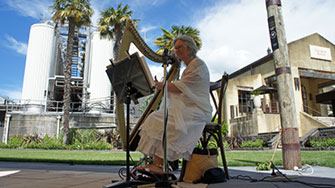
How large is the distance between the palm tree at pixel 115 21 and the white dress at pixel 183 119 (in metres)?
12.8

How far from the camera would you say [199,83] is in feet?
7.66

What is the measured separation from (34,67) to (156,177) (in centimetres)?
2042

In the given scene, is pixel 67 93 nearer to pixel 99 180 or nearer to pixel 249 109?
pixel 99 180

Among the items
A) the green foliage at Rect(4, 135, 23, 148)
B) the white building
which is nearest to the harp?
the green foliage at Rect(4, 135, 23, 148)

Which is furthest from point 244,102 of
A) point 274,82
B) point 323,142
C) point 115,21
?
point 115,21

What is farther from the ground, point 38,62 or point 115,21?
point 115,21

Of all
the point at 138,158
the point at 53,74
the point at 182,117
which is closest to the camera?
the point at 182,117

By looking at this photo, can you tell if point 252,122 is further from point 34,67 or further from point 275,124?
point 34,67

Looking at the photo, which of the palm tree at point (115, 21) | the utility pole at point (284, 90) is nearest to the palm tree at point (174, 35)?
the palm tree at point (115, 21)

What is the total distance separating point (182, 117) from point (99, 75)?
18.7 m

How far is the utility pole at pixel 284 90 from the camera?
3.57 meters

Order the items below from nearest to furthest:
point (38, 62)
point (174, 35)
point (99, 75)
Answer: point (174, 35)
point (38, 62)
point (99, 75)

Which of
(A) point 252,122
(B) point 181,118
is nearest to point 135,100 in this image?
(B) point 181,118

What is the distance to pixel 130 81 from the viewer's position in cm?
202
